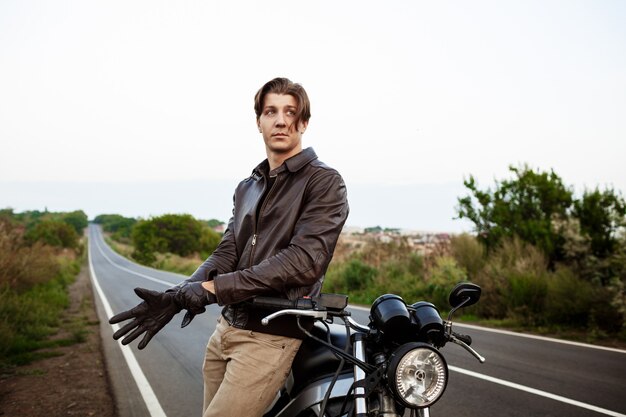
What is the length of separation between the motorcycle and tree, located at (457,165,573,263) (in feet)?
35.6

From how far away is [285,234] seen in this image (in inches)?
79.7

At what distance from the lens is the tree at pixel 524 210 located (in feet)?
38.1

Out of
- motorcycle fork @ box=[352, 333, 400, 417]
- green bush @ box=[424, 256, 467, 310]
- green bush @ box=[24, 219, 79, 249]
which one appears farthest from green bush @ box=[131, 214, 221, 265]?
motorcycle fork @ box=[352, 333, 400, 417]

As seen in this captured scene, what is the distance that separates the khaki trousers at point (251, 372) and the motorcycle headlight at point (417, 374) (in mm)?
590

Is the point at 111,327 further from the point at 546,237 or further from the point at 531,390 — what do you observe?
the point at 546,237

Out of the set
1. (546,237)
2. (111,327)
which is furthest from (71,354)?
(546,237)

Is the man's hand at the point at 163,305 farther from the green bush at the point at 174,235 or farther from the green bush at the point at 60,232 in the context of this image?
the green bush at the point at 174,235

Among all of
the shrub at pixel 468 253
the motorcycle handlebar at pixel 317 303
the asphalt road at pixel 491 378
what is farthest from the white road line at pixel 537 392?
the shrub at pixel 468 253

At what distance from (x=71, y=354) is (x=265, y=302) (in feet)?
22.6

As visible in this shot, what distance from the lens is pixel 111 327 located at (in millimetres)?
9797

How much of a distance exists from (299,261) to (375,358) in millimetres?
479

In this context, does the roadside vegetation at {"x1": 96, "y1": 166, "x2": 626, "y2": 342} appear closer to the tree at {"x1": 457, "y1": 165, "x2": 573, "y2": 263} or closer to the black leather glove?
the tree at {"x1": 457, "y1": 165, "x2": 573, "y2": 263}

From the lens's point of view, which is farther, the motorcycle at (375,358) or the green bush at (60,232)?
the green bush at (60,232)

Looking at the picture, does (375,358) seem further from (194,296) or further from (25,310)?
(25,310)
